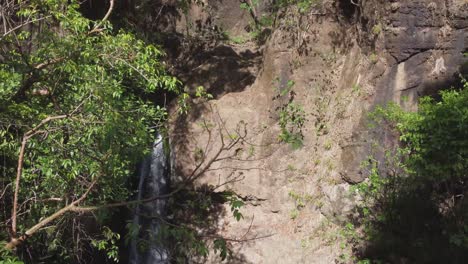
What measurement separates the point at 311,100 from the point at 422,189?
3056mm

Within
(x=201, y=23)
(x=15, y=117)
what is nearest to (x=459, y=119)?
(x=15, y=117)

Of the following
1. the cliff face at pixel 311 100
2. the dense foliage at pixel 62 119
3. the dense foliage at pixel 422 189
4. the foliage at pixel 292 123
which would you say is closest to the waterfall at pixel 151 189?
the cliff face at pixel 311 100

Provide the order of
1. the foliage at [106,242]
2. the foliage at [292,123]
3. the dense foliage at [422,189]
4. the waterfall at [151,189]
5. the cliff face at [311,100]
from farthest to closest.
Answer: the waterfall at [151,189], the foliage at [292,123], the cliff face at [311,100], the dense foliage at [422,189], the foliage at [106,242]

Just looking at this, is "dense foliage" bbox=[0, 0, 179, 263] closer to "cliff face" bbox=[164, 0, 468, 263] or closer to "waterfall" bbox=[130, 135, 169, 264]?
"cliff face" bbox=[164, 0, 468, 263]

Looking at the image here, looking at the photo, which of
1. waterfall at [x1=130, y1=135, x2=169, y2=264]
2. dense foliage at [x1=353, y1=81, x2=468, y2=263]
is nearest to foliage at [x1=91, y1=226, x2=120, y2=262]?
waterfall at [x1=130, y1=135, x2=169, y2=264]

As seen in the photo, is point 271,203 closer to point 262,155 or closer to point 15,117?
point 262,155

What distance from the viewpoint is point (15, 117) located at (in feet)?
17.3

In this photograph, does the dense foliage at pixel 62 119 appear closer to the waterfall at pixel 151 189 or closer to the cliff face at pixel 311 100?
the cliff face at pixel 311 100

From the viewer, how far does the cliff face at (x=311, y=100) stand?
8047 millimetres

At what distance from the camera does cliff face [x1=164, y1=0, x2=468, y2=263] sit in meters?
8.05

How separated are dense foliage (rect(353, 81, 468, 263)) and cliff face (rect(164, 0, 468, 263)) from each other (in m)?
0.45

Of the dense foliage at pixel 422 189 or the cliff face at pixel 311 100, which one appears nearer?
the dense foliage at pixel 422 189

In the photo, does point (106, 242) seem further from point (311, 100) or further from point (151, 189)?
point (311, 100)

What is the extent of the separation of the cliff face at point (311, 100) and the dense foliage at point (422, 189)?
17.7 inches
